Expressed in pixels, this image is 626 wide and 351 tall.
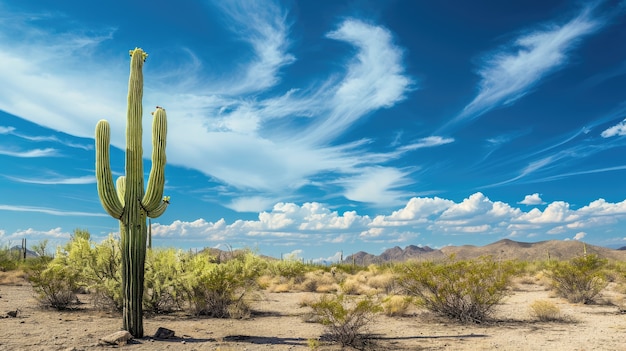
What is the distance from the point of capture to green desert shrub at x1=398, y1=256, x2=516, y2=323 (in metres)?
13.2

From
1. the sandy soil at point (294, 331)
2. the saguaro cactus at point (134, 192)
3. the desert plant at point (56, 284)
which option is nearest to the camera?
the sandy soil at point (294, 331)

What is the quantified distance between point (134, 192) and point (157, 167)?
85 cm

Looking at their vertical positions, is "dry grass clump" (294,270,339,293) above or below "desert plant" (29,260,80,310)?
below

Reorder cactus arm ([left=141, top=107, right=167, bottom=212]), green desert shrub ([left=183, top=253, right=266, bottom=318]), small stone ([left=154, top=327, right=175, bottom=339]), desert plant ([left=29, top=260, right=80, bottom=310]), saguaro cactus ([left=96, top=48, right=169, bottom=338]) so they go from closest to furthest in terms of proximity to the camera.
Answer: saguaro cactus ([left=96, top=48, right=169, bottom=338])
small stone ([left=154, top=327, right=175, bottom=339])
cactus arm ([left=141, top=107, right=167, bottom=212])
green desert shrub ([left=183, top=253, right=266, bottom=318])
desert plant ([left=29, top=260, right=80, bottom=310])

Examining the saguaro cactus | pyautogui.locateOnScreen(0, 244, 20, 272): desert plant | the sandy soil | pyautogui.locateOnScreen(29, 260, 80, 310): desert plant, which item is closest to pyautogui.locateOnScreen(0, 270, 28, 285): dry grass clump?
pyautogui.locateOnScreen(0, 244, 20, 272): desert plant

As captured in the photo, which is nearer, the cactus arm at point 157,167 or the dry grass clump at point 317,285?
the cactus arm at point 157,167

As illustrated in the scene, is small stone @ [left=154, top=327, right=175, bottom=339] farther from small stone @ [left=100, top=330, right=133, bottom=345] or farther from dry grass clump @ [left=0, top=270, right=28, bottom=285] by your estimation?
dry grass clump @ [left=0, top=270, right=28, bottom=285]

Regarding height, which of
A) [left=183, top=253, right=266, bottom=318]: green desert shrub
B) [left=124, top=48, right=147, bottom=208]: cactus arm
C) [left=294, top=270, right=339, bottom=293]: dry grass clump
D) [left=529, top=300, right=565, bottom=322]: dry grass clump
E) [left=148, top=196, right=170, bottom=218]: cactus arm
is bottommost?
[left=529, top=300, right=565, bottom=322]: dry grass clump

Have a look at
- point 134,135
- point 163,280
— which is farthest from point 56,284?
point 134,135

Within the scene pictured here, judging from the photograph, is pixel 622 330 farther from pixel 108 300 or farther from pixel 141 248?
pixel 108 300

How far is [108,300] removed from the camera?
14648 mm

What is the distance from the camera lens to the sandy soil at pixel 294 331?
1033cm

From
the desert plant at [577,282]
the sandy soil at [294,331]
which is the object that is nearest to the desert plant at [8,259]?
the sandy soil at [294,331]

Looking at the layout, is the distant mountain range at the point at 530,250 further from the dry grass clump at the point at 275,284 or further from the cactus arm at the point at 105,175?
the cactus arm at the point at 105,175
